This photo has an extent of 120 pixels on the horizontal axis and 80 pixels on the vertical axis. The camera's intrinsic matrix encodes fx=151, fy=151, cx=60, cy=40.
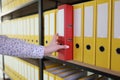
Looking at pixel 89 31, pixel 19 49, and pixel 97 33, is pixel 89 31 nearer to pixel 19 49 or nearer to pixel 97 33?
pixel 97 33

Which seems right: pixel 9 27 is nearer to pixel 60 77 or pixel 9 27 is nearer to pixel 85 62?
pixel 60 77

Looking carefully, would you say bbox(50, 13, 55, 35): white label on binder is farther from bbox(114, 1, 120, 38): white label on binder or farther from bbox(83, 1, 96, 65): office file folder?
bbox(114, 1, 120, 38): white label on binder

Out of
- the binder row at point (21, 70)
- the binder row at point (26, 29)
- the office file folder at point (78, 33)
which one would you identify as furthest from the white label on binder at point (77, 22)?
the binder row at point (21, 70)

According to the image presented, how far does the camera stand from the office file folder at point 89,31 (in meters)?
0.75

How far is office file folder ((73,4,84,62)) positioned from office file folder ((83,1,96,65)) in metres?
0.03

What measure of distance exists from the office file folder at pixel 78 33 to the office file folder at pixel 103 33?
0.37 ft

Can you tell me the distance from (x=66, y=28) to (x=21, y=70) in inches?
42.1

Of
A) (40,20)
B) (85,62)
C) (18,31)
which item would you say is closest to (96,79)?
(85,62)

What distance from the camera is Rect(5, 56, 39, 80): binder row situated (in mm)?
1401

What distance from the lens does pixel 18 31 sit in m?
1.75

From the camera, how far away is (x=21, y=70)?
173cm

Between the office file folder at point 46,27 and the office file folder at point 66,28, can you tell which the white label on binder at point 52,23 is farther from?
the office file folder at point 66,28

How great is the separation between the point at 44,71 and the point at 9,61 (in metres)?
1.16

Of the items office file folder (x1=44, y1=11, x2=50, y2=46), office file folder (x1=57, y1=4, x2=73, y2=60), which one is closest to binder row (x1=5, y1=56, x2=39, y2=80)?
office file folder (x1=44, y1=11, x2=50, y2=46)
